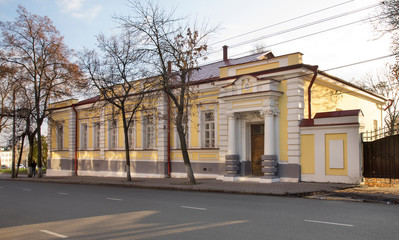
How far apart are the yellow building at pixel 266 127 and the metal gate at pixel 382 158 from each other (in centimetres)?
50

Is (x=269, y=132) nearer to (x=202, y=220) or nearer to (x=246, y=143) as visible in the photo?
(x=246, y=143)

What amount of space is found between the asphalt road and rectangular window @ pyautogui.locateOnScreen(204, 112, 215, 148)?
10.9 metres

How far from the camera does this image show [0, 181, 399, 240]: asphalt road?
24.2 feet

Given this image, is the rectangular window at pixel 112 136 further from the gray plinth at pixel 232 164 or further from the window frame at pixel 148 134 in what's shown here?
the gray plinth at pixel 232 164

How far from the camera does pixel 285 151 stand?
Result: 63.3 feet

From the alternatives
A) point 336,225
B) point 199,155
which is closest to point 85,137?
point 199,155

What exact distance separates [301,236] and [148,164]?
20.4 metres

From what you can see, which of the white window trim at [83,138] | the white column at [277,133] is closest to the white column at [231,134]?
the white column at [277,133]

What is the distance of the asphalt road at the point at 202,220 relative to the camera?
7.38m

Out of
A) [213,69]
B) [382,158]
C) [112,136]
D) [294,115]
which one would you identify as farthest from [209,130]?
[112,136]

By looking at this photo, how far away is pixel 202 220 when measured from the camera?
8883 mm

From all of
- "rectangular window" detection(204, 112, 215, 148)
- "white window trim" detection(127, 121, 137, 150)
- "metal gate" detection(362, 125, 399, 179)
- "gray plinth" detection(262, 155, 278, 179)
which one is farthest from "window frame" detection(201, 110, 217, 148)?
"metal gate" detection(362, 125, 399, 179)

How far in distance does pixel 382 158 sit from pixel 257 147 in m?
6.37

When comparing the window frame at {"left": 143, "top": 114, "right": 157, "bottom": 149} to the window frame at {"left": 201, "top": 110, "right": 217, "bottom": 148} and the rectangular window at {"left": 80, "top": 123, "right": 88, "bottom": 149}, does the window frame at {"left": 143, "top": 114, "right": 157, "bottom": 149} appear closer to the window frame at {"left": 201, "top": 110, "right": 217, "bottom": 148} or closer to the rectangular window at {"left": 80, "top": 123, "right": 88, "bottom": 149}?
the window frame at {"left": 201, "top": 110, "right": 217, "bottom": 148}
